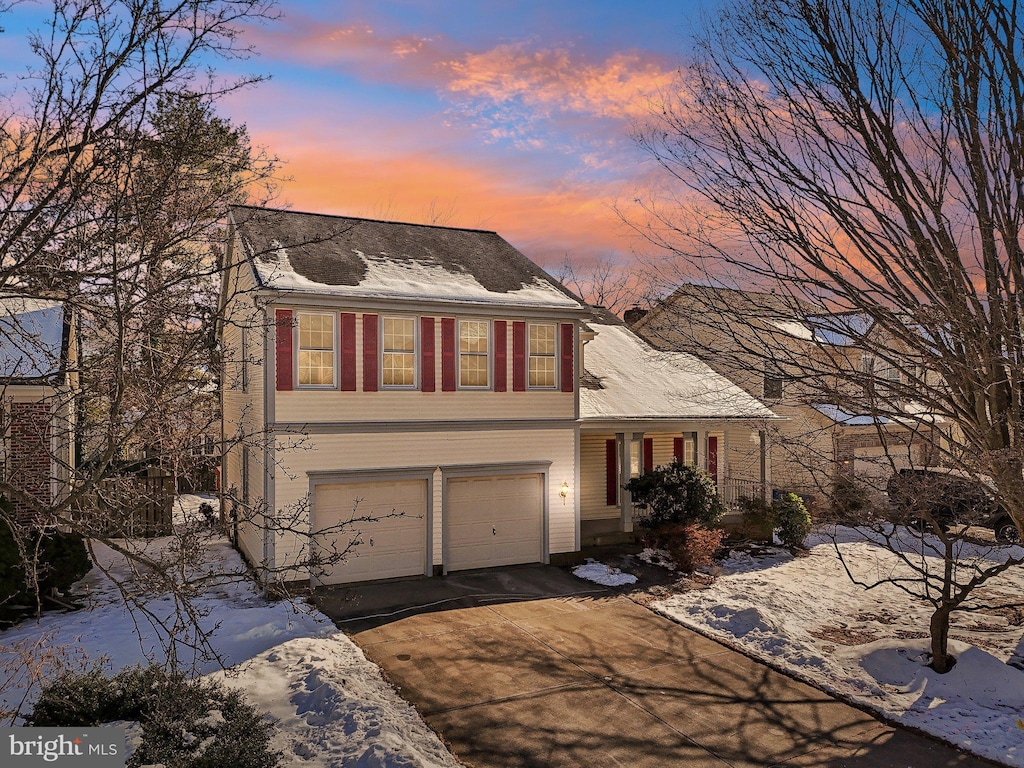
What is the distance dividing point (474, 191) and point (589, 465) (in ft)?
30.3

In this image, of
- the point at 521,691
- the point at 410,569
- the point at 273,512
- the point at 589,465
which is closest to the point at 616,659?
the point at 521,691

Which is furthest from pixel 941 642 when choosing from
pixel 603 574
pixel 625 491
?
pixel 625 491

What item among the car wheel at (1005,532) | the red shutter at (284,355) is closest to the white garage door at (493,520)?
the red shutter at (284,355)

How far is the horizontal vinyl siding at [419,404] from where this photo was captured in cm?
1426

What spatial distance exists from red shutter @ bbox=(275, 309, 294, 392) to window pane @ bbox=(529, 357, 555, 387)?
226 inches

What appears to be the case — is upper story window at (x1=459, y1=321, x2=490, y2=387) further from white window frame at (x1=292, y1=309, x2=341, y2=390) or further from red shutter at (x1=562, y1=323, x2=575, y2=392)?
white window frame at (x1=292, y1=309, x2=341, y2=390)

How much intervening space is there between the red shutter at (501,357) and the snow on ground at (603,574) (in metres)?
4.74

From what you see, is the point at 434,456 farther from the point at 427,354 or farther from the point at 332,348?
the point at 332,348

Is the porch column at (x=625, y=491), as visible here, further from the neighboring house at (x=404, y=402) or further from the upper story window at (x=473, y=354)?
the upper story window at (x=473, y=354)

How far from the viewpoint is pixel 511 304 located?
16.1 m

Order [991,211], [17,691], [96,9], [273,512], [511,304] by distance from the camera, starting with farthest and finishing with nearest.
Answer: [511,304] < [273,512] < [17,691] < [991,211] < [96,9]

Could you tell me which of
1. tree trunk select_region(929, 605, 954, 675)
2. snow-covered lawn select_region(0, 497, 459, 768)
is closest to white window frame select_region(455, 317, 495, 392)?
snow-covered lawn select_region(0, 497, 459, 768)

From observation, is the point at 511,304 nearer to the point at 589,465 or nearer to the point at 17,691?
the point at 589,465

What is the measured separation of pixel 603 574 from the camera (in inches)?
629
